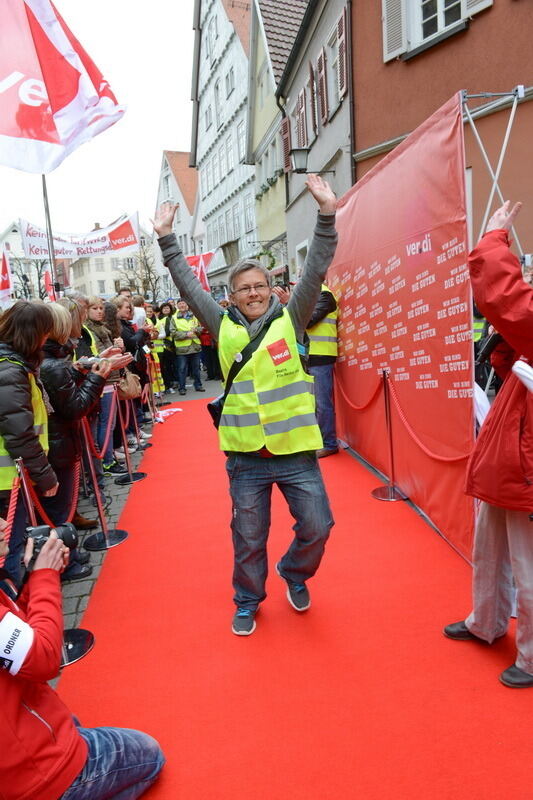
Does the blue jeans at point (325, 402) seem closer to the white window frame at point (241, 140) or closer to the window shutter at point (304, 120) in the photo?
the window shutter at point (304, 120)

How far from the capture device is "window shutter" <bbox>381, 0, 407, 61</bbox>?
9477 mm

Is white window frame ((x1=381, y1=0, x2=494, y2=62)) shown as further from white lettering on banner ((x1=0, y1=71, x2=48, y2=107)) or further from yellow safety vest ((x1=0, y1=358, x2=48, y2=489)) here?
yellow safety vest ((x1=0, y1=358, x2=48, y2=489))

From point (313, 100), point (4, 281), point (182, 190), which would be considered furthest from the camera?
point (182, 190)

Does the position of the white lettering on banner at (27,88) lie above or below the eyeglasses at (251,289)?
above

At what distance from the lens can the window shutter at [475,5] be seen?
8023 millimetres

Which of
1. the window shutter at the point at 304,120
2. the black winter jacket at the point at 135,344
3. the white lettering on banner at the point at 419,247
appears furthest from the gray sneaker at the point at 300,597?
the window shutter at the point at 304,120

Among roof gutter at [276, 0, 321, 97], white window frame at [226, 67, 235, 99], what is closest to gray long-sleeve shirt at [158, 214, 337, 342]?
roof gutter at [276, 0, 321, 97]

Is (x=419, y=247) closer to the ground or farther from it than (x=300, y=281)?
farther from it

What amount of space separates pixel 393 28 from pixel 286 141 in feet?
26.7

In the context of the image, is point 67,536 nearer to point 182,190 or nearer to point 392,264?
point 392,264

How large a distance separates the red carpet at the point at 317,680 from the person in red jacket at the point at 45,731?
1.01ft

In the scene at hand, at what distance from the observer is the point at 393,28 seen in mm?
9648

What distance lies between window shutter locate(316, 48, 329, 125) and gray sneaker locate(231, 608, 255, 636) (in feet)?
40.3

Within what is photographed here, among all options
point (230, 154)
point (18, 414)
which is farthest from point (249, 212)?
point (18, 414)
